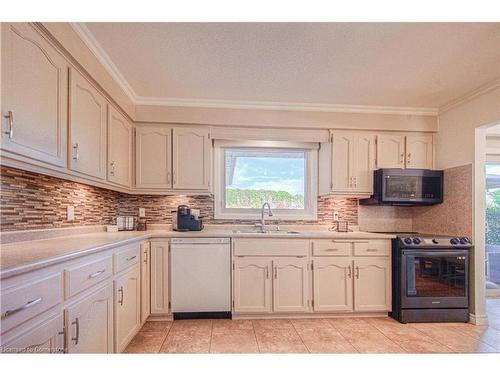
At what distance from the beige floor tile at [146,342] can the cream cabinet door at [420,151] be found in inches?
125

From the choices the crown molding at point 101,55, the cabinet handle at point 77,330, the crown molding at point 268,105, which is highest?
the crown molding at point 101,55

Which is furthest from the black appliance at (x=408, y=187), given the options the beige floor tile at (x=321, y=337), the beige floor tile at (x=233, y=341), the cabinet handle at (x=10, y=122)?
the cabinet handle at (x=10, y=122)

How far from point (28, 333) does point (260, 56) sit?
7.03ft

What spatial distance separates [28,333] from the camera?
1095 mm

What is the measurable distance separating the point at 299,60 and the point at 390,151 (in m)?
1.72

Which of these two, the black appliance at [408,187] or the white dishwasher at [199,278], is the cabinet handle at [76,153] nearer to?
the white dishwasher at [199,278]

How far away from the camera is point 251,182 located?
355 cm

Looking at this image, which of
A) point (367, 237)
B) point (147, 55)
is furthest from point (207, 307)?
point (147, 55)

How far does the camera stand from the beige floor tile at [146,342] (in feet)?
7.27

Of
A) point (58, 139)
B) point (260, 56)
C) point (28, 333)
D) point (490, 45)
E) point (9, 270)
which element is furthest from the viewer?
point (260, 56)

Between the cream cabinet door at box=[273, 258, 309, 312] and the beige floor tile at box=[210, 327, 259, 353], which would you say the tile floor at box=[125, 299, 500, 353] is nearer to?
the beige floor tile at box=[210, 327, 259, 353]

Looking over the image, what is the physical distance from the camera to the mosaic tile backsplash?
175 centimetres
